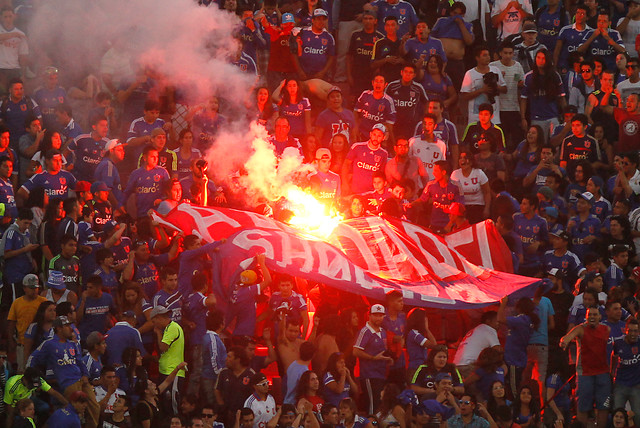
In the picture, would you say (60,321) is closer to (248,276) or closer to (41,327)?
(41,327)

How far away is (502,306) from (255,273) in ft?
9.62

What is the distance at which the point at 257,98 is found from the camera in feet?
56.6

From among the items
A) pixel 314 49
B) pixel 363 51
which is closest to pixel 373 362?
pixel 314 49

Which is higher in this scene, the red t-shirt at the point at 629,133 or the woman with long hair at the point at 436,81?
the woman with long hair at the point at 436,81

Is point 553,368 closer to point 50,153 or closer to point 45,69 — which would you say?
point 50,153

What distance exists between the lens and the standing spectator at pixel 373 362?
1349 cm

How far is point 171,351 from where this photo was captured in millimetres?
13250

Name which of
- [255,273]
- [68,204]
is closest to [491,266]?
[255,273]

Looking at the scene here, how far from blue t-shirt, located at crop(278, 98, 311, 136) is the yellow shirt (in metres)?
5.46

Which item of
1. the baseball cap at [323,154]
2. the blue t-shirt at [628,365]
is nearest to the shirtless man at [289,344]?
the baseball cap at [323,154]

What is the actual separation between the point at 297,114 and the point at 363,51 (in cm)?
182

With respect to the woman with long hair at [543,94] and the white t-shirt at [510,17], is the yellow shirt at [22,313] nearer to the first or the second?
the woman with long hair at [543,94]

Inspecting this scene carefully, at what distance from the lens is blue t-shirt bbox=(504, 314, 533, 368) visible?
14.4 metres

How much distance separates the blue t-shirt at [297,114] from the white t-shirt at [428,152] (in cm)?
164
